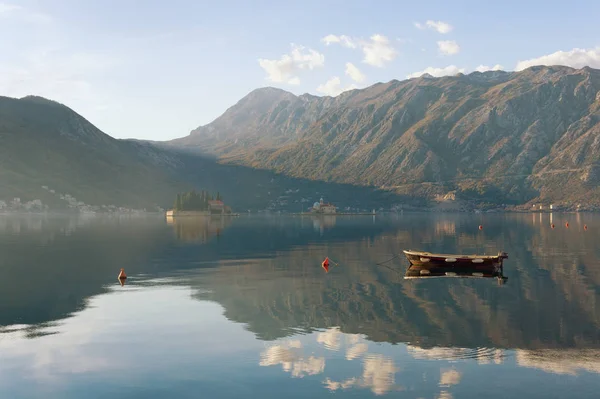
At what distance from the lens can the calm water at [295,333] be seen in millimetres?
34812

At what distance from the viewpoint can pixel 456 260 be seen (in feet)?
296

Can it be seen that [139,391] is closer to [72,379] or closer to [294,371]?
[72,379]

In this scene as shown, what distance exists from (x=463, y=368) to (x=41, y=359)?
29.4 metres

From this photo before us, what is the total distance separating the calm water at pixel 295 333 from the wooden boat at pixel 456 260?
201 inches

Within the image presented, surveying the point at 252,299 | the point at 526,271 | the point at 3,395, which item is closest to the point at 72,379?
the point at 3,395

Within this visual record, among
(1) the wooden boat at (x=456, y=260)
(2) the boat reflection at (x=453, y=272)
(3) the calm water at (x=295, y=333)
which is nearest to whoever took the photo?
(3) the calm water at (x=295, y=333)

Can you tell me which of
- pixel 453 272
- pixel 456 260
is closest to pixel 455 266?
pixel 456 260

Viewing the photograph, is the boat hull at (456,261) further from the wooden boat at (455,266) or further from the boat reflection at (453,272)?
the boat reflection at (453,272)

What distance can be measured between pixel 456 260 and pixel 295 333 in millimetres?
49312

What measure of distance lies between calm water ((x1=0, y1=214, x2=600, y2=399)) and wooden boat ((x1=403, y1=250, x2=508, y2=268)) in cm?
510

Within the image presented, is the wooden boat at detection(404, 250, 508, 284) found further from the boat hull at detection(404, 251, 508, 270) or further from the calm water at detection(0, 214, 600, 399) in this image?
the calm water at detection(0, 214, 600, 399)

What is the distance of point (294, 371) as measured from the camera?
37.4 meters

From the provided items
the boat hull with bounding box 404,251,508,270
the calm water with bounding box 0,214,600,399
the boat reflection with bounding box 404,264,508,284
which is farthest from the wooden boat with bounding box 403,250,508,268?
the calm water with bounding box 0,214,600,399

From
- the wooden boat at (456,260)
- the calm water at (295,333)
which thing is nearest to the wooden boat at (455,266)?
the wooden boat at (456,260)
